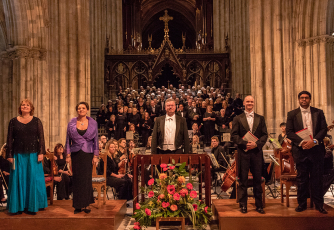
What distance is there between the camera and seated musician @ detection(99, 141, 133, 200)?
6664 mm

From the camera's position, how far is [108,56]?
16.5 meters

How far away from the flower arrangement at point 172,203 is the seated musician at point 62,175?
2414mm

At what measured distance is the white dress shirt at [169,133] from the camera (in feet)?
18.2

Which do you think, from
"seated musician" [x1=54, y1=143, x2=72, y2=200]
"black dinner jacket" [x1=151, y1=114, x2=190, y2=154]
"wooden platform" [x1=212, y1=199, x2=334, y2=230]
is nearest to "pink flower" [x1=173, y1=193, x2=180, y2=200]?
"wooden platform" [x1=212, y1=199, x2=334, y2=230]

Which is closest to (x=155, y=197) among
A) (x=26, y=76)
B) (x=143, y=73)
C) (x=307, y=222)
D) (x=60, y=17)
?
(x=307, y=222)

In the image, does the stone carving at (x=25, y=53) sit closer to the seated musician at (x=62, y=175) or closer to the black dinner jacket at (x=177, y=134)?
the seated musician at (x=62, y=175)

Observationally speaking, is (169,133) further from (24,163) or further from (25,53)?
(25,53)

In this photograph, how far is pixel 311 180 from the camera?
191 inches

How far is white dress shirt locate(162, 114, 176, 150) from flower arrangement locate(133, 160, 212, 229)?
26.9 inches

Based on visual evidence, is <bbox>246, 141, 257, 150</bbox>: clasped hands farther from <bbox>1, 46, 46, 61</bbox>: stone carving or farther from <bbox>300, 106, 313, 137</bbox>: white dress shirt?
<bbox>1, 46, 46, 61</bbox>: stone carving

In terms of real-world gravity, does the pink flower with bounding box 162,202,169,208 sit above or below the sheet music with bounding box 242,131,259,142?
below

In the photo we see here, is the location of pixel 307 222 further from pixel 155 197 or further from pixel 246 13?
pixel 246 13

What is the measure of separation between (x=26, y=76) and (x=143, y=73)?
6489mm

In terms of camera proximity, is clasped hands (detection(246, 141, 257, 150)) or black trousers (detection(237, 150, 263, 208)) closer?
clasped hands (detection(246, 141, 257, 150))
